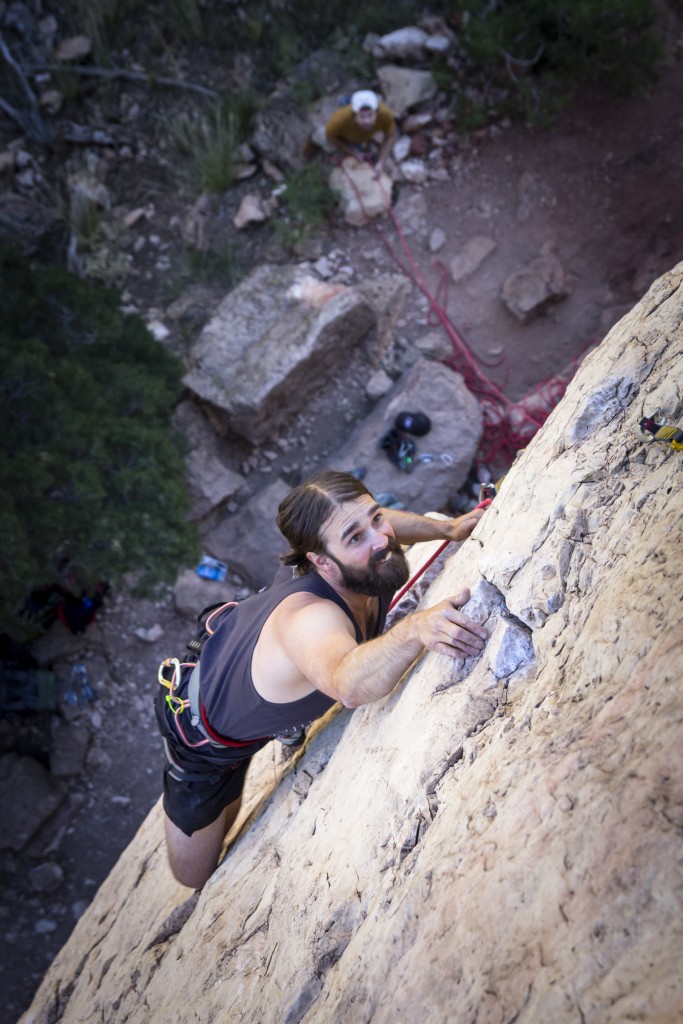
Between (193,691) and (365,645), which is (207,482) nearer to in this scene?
(193,691)

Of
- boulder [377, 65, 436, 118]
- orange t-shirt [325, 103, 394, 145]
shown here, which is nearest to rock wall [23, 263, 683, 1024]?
orange t-shirt [325, 103, 394, 145]

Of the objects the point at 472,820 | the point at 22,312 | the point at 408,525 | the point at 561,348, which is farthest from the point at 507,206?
the point at 472,820

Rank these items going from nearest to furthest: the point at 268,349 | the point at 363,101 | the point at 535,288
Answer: the point at 268,349 < the point at 363,101 < the point at 535,288

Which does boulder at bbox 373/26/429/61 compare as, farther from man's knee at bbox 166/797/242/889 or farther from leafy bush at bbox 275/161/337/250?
man's knee at bbox 166/797/242/889

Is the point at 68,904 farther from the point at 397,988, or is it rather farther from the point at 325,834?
the point at 397,988

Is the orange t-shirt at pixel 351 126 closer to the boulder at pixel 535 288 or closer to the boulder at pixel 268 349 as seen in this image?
the boulder at pixel 268 349

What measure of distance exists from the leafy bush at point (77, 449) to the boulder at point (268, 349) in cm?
88

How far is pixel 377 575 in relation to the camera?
2256mm

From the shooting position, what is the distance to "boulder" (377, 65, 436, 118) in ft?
21.5

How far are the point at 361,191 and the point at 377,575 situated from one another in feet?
16.5

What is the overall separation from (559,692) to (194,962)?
4.92 ft

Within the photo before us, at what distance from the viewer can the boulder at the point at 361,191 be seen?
642 cm

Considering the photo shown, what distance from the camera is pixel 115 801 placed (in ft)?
16.7

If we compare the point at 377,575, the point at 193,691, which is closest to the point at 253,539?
the point at 193,691
